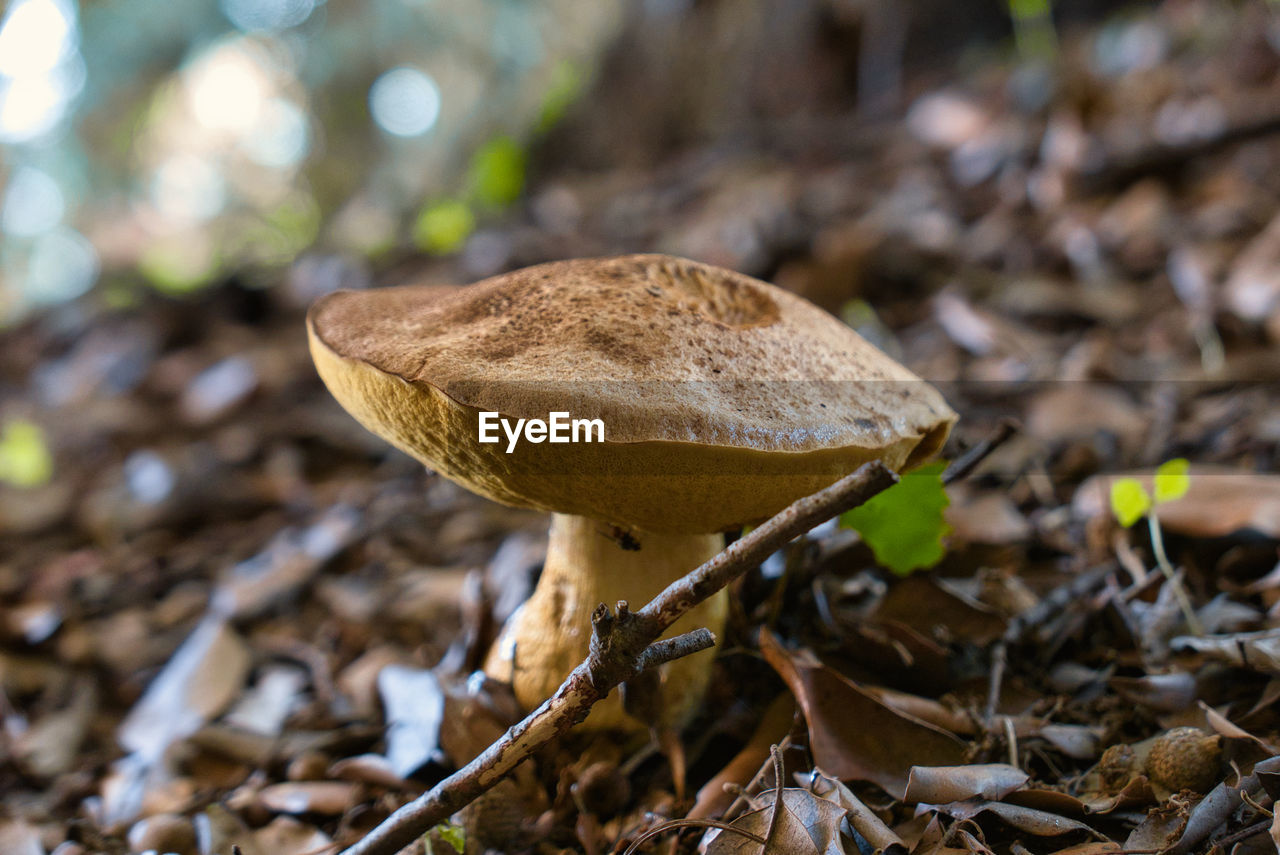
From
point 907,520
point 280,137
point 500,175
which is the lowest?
point 907,520

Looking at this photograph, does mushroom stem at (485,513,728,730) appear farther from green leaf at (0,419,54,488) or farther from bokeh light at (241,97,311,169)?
bokeh light at (241,97,311,169)

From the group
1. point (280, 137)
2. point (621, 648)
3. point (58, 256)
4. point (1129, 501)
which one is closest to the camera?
point (621, 648)

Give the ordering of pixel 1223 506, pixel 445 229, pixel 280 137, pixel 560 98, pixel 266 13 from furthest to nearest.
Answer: pixel 280 137 < pixel 266 13 < pixel 560 98 < pixel 445 229 < pixel 1223 506

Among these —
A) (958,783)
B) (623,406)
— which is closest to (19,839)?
(623,406)

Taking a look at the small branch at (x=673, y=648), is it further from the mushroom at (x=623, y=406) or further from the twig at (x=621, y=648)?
the mushroom at (x=623, y=406)

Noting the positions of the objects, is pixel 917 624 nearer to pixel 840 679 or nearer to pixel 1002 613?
pixel 1002 613

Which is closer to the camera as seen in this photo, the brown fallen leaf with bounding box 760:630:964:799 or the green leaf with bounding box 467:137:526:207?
the brown fallen leaf with bounding box 760:630:964:799

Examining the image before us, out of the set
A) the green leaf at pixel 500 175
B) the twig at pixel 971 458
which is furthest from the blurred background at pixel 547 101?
the twig at pixel 971 458

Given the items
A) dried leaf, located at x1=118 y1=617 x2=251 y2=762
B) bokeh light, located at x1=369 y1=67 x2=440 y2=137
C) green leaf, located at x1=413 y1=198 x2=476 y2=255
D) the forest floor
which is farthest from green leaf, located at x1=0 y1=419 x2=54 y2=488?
bokeh light, located at x1=369 y1=67 x2=440 y2=137

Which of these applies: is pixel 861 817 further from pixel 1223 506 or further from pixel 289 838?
pixel 1223 506
